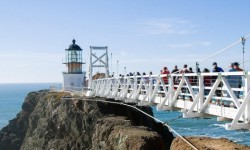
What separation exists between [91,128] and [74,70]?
23.2 m

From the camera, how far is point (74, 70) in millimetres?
51812

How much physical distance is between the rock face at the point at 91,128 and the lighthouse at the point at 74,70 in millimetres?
6982

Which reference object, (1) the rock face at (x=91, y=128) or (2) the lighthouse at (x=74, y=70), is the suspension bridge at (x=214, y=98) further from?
(2) the lighthouse at (x=74, y=70)

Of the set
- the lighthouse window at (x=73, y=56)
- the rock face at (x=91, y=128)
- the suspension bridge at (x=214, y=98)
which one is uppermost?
the lighthouse window at (x=73, y=56)

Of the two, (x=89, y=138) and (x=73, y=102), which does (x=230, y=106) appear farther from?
(x=73, y=102)

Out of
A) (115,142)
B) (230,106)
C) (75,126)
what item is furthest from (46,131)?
(230,106)

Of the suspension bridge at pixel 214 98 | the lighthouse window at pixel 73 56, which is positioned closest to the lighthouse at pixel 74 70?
the lighthouse window at pixel 73 56

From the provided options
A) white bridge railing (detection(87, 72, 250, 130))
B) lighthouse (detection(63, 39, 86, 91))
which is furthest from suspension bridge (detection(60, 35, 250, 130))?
lighthouse (detection(63, 39, 86, 91))

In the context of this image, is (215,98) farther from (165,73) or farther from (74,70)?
(74,70)

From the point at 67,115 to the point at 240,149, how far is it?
19.2 m

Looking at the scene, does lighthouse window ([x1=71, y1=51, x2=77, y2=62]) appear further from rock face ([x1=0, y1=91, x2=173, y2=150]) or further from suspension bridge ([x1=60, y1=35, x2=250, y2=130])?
suspension bridge ([x1=60, y1=35, x2=250, y2=130])

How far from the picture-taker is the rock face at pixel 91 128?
2195 cm

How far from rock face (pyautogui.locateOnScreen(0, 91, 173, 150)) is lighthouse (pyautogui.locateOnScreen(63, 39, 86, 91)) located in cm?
698

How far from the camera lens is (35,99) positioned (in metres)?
51.8
